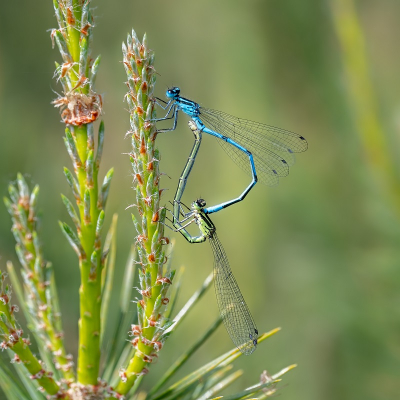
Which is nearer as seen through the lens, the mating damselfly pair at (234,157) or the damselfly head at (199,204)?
the mating damselfly pair at (234,157)

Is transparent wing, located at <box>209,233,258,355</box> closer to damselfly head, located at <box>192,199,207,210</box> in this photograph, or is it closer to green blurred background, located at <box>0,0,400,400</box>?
damselfly head, located at <box>192,199,207,210</box>

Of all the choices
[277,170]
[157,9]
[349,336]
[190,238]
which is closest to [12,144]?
[190,238]

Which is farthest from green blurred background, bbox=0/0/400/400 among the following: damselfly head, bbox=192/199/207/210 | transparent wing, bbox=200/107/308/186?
damselfly head, bbox=192/199/207/210

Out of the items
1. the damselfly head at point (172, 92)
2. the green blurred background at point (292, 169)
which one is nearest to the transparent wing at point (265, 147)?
the green blurred background at point (292, 169)

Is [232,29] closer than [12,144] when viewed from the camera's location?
No

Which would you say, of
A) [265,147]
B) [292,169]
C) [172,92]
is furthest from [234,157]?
[172,92]

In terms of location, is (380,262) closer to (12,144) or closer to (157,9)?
(12,144)

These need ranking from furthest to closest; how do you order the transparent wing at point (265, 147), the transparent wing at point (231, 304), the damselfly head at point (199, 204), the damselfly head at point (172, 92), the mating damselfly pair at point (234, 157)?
the transparent wing at point (265, 147) < the damselfly head at point (172, 92) < the damselfly head at point (199, 204) < the mating damselfly pair at point (234, 157) < the transparent wing at point (231, 304)

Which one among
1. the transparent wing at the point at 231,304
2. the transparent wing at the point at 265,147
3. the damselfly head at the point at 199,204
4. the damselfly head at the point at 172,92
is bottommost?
the transparent wing at the point at 231,304

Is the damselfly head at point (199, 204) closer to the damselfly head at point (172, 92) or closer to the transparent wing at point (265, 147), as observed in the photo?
the damselfly head at point (172, 92)
